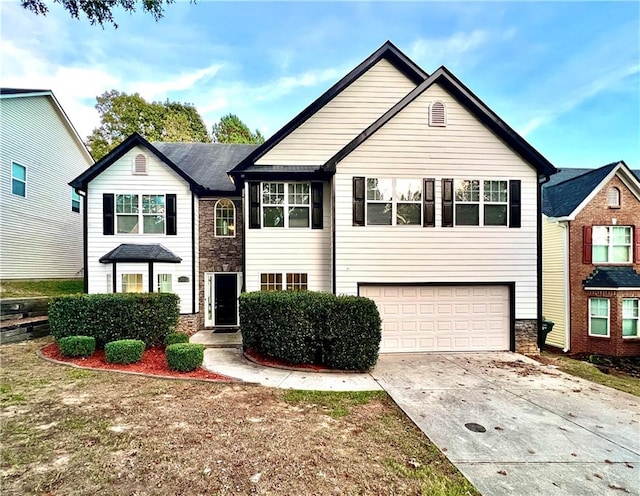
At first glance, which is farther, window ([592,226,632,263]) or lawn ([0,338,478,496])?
window ([592,226,632,263])

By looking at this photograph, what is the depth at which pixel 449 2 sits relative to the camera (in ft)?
34.7

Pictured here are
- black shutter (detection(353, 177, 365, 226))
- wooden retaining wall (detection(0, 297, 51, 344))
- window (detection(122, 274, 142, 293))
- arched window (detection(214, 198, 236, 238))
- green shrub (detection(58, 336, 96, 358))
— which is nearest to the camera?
green shrub (detection(58, 336, 96, 358))

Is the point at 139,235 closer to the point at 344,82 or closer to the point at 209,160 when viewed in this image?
the point at 209,160

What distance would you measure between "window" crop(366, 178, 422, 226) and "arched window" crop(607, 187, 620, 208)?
10.7 meters

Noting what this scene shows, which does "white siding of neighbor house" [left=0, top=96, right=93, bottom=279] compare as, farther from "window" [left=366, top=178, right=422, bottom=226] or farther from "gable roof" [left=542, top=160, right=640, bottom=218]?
"gable roof" [left=542, top=160, right=640, bottom=218]

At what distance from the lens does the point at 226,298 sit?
1166 centimetres

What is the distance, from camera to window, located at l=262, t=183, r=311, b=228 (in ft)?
31.7

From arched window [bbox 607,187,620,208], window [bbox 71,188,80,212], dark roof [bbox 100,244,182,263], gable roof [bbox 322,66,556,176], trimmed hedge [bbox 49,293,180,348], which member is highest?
gable roof [bbox 322,66,556,176]

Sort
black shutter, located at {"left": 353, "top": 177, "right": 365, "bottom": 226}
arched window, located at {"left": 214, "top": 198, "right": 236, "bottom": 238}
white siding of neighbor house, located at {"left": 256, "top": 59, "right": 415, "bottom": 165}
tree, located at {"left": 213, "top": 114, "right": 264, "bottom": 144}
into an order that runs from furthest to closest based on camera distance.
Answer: tree, located at {"left": 213, "top": 114, "right": 264, "bottom": 144} < arched window, located at {"left": 214, "top": 198, "right": 236, "bottom": 238} < white siding of neighbor house, located at {"left": 256, "top": 59, "right": 415, "bottom": 165} < black shutter, located at {"left": 353, "top": 177, "right": 365, "bottom": 226}

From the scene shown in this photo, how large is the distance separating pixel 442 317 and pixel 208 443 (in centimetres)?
728

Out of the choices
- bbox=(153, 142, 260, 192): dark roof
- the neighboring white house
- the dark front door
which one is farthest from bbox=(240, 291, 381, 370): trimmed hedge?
bbox=(153, 142, 260, 192): dark roof

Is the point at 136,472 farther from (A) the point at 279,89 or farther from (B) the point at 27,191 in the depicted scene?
(A) the point at 279,89

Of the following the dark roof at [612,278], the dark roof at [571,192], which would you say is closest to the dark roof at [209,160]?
the dark roof at [571,192]

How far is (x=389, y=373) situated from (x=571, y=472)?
371cm
